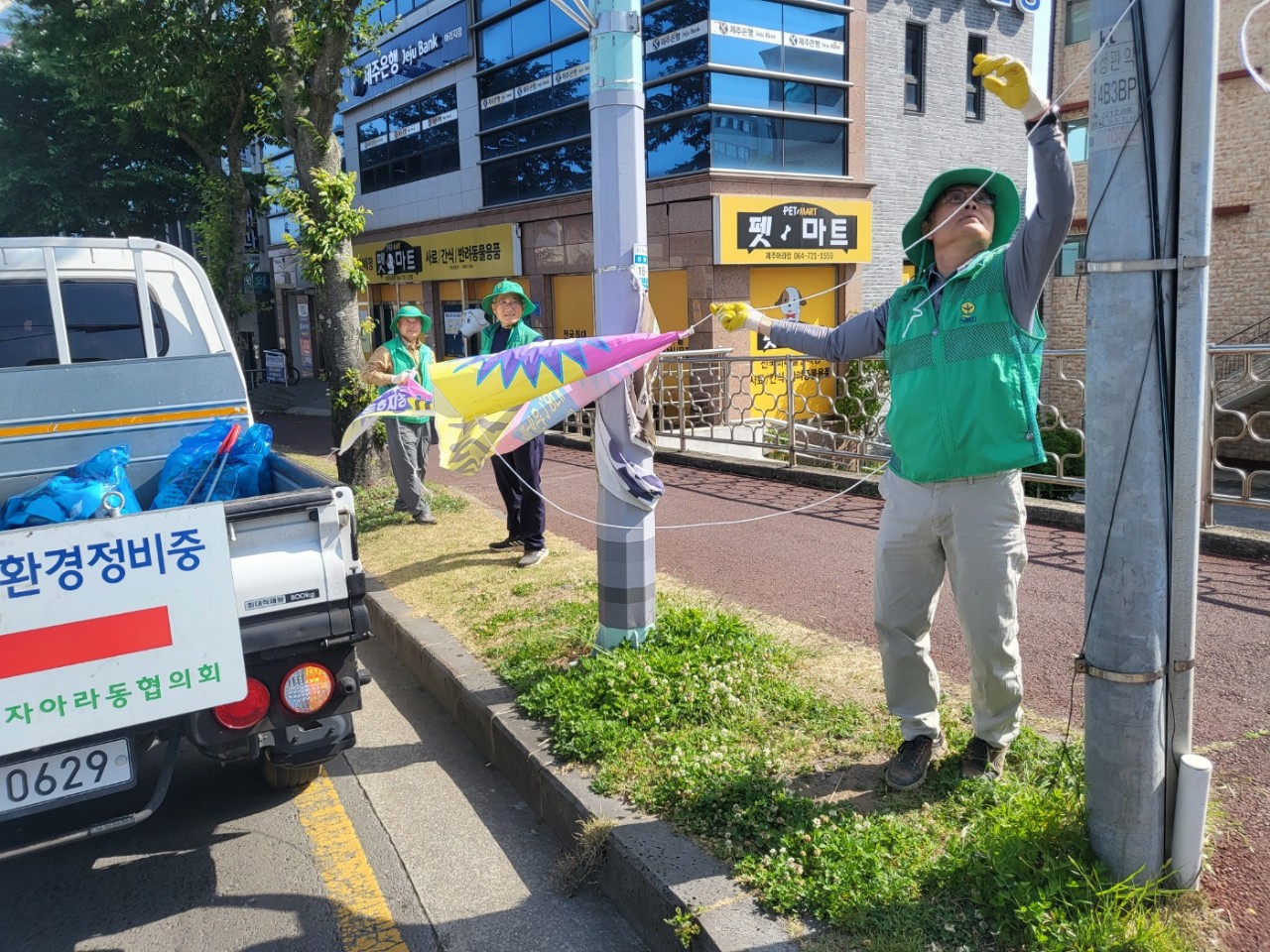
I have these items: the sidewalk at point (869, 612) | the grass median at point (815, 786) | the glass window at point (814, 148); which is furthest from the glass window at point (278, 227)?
the grass median at point (815, 786)

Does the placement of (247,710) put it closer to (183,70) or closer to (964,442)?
(964,442)

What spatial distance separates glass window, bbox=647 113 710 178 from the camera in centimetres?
1623

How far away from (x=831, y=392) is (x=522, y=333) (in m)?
4.24

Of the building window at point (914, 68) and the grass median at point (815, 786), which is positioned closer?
the grass median at point (815, 786)

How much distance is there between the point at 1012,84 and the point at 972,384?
35.0 inches

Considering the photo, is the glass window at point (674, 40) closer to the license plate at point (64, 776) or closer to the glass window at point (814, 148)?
the glass window at point (814, 148)

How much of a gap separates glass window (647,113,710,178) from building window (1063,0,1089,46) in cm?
910

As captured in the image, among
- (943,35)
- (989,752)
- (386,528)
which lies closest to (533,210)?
(943,35)

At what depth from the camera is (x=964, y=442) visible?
9.92 feet

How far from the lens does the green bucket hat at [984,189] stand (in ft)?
10.2

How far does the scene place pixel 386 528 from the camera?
27.1 feet

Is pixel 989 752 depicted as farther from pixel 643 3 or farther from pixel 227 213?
pixel 227 213

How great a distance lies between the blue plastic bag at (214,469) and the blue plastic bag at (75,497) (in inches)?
7.8

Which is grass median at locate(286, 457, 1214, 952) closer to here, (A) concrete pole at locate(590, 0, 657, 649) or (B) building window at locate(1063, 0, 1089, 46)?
(A) concrete pole at locate(590, 0, 657, 649)
